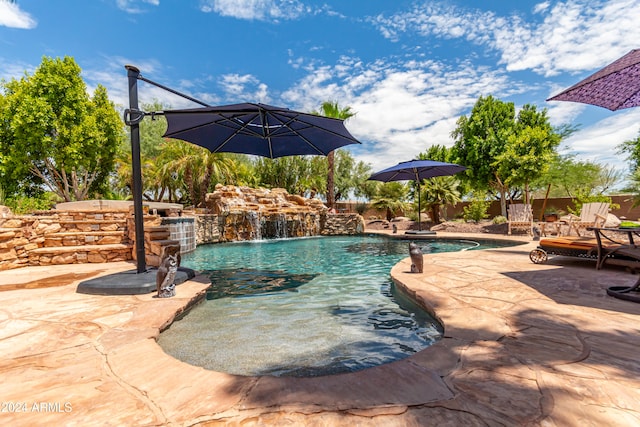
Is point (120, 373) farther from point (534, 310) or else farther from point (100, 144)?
point (100, 144)

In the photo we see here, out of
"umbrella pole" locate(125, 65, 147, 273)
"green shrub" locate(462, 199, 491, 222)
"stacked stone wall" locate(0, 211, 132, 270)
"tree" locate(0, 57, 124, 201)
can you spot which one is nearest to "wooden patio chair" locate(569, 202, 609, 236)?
"green shrub" locate(462, 199, 491, 222)

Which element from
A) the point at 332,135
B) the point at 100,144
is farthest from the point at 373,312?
the point at 100,144

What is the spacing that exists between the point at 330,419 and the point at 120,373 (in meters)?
1.57

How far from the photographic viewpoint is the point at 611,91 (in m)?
4.05

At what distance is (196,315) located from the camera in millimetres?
3656

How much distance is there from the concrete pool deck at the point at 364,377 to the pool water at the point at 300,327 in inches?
14.5

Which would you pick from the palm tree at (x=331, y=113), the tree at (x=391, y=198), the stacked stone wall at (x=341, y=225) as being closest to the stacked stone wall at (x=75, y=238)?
the stacked stone wall at (x=341, y=225)

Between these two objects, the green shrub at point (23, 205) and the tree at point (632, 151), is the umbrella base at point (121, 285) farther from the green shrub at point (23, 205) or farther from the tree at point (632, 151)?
the tree at point (632, 151)

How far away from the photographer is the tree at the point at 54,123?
14.6 metres

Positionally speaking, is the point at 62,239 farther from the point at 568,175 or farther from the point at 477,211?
the point at 568,175

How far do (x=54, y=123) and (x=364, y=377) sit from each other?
21.0 m

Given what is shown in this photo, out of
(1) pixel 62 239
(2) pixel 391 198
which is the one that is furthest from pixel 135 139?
(2) pixel 391 198

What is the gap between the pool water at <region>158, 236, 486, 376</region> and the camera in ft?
8.13

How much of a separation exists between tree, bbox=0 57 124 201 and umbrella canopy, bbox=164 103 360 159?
1487 cm
